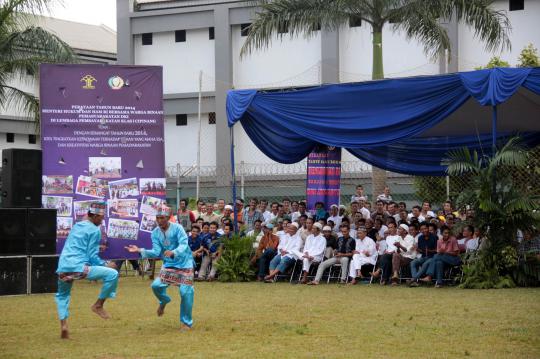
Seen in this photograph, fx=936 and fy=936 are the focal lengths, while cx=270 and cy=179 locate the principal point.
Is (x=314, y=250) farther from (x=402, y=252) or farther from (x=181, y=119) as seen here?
(x=181, y=119)

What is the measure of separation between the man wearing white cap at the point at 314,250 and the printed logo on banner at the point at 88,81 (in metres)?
5.50

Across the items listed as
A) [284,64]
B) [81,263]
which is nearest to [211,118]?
[284,64]

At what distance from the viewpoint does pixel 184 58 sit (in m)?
37.8

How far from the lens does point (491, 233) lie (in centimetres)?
1719

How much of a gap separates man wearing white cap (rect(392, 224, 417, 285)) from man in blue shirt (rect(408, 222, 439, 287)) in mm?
186

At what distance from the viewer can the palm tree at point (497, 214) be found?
55.3ft

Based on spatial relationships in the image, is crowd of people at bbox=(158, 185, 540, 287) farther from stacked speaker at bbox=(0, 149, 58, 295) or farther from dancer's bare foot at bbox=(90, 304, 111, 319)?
dancer's bare foot at bbox=(90, 304, 111, 319)

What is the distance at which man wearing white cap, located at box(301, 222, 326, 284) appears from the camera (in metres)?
19.6

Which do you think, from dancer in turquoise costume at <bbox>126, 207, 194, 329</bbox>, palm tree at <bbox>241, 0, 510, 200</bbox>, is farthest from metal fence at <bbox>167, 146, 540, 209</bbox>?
dancer in turquoise costume at <bbox>126, 207, 194, 329</bbox>

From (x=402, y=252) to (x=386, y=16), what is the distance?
6.89 metres

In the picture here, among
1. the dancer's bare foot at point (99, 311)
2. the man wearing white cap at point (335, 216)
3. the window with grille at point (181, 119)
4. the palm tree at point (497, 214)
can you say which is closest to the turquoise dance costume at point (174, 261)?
the dancer's bare foot at point (99, 311)

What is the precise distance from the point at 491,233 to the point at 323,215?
470 cm

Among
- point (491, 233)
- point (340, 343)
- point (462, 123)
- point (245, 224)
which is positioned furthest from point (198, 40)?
point (340, 343)

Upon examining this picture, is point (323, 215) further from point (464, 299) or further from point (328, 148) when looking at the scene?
point (464, 299)
